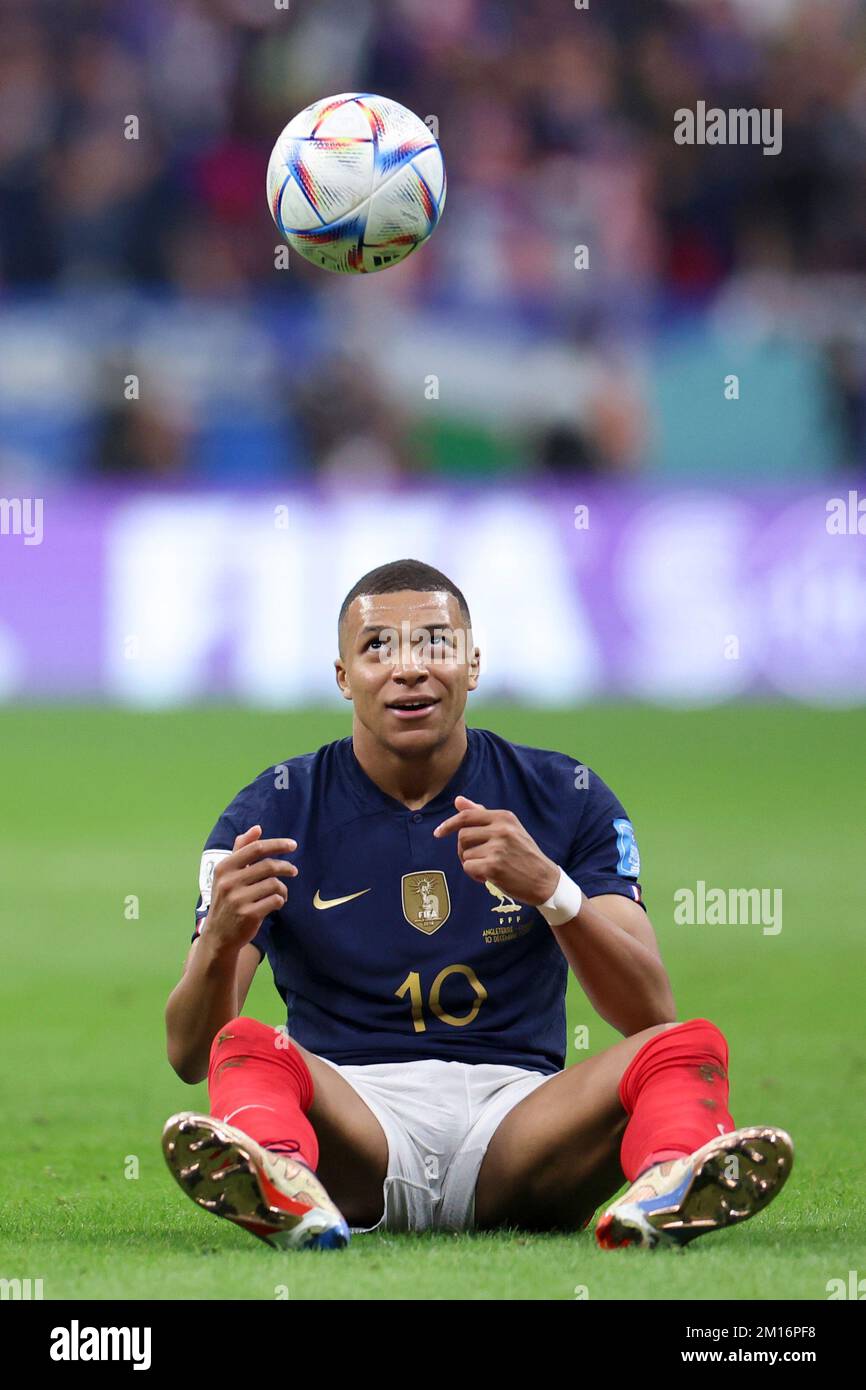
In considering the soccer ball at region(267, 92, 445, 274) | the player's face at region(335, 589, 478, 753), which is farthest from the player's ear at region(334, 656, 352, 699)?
the soccer ball at region(267, 92, 445, 274)

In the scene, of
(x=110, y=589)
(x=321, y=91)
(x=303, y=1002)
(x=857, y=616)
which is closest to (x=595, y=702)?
(x=857, y=616)

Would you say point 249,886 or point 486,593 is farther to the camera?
point 486,593

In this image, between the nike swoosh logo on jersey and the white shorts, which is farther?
the nike swoosh logo on jersey

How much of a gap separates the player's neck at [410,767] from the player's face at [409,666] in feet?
0.21

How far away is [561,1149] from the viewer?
16.1 ft

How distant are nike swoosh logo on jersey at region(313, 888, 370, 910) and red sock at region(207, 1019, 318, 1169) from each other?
0.38 m

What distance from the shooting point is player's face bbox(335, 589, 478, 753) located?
512 centimetres

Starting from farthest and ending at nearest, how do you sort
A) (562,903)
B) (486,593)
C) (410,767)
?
(486,593)
(410,767)
(562,903)

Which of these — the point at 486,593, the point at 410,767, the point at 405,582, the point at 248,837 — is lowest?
the point at 248,837

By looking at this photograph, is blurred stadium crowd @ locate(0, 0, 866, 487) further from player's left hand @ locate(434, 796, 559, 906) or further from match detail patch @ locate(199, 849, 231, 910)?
player's left hand @ locate(434, 796, 559, 906)

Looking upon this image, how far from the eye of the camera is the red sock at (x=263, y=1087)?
15.2ft

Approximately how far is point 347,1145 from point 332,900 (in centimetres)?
58

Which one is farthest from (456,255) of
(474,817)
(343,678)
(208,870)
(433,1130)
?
(474,817)

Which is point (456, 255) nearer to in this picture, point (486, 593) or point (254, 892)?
point (486, 593)
